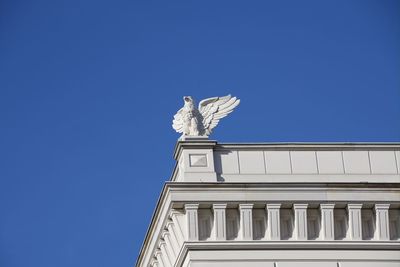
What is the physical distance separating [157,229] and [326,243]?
6.25 meters

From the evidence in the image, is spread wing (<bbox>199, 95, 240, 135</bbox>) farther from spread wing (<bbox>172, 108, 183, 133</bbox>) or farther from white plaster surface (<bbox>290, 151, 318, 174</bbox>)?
white plaster surface (<bbox>290, 151, 318, 174</bbox>)

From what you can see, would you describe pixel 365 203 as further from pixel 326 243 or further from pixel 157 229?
pixel 157 229

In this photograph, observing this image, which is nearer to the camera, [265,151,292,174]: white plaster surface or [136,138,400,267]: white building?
[136,138,400,267]: white building

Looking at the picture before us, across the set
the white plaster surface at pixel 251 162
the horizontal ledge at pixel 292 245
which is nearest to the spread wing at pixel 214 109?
the white plaster surface at pixel 251 162

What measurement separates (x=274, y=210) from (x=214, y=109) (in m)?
4.42

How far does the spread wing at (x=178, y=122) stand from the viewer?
2255 inches

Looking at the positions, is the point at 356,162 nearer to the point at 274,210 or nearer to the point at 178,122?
the point at 274,210

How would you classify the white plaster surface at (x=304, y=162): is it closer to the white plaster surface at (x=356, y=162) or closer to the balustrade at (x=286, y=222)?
the white plaster surface at (x=356, y=162)

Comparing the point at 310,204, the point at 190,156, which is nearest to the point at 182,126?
the point at 190,156

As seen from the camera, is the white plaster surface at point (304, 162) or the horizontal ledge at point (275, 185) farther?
the white plaster surface at point (304, 162)

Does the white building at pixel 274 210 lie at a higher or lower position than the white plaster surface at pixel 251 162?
lower

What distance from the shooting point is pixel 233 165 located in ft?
184

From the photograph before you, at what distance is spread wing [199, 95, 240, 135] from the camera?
57.3 meters

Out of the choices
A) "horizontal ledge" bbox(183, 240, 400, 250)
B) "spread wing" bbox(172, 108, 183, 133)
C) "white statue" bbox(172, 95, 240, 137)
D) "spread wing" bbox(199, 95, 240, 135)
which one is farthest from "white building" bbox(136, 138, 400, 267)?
"spread wing" bbox(172, 108, 183, 133)
